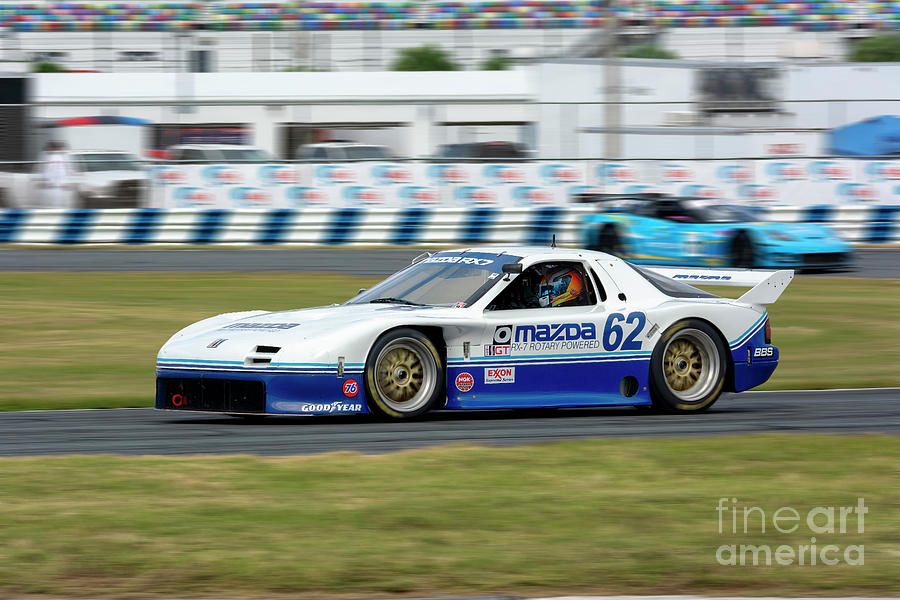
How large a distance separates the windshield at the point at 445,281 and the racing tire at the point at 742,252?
11.5m

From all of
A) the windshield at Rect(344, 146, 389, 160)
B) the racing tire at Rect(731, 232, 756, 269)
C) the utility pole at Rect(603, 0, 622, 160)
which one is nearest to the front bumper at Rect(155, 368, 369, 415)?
the racing tire at Rect(731, 232, 756, 269)

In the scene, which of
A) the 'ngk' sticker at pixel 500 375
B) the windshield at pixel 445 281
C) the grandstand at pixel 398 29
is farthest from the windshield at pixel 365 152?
the grandstand at pixel 398 29

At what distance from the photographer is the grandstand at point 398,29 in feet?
178

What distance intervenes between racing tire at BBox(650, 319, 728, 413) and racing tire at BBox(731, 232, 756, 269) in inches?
430

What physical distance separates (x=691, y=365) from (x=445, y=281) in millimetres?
1930

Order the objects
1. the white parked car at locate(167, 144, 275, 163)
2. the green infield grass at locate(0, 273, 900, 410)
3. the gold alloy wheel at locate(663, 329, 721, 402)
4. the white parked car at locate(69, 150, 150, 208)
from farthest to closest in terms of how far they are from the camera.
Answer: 1. the white parked car at locate(167, 144, 275, 163)
2. the white parked car at locate(69, 150, 150, 208)
3. the green infield grass at locate(0, 273, 900, 410)
4. the gold alloy wheel at locate(663, 329, 721, 402)

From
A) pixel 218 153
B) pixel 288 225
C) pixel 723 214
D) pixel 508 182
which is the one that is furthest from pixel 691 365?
pixel 218 153

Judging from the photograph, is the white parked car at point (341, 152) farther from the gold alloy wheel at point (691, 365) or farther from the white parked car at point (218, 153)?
the gold alloy wheel at point (691, 365)

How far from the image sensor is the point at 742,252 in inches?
818

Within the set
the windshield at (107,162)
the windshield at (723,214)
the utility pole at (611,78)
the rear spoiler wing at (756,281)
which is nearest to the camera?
the rear spoiler wing at (756,281)

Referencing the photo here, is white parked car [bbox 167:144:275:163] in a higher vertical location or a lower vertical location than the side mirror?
higher

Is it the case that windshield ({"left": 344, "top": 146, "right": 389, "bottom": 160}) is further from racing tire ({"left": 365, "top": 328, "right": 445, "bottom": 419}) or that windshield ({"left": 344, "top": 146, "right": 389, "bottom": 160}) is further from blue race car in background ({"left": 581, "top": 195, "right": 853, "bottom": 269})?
racing tire ({"left": 365, "top": 328, "right": 445, "bottom": 419})

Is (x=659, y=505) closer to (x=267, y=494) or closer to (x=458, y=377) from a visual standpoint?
(x=267, y=494)

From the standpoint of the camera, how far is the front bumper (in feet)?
28.2
